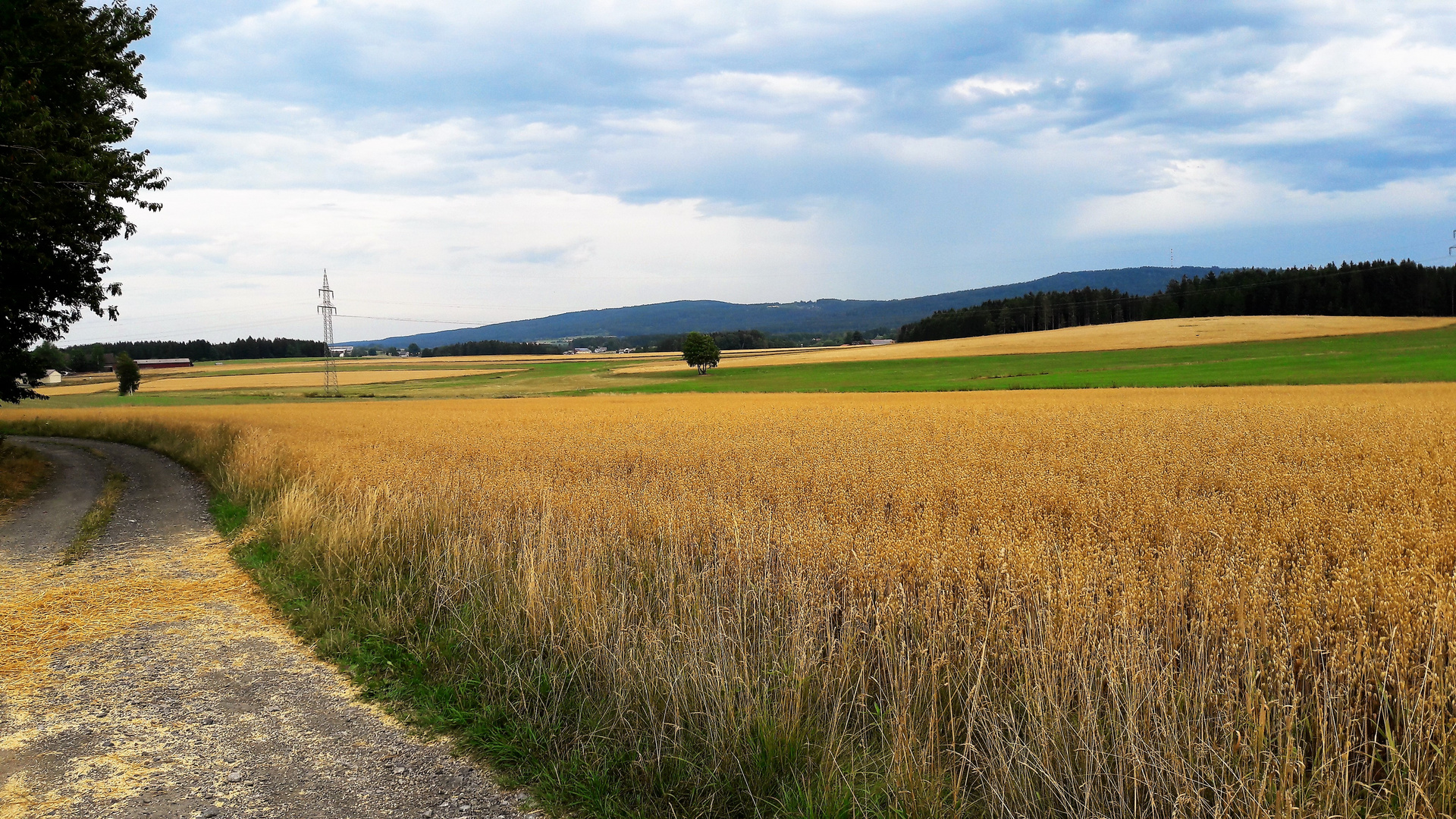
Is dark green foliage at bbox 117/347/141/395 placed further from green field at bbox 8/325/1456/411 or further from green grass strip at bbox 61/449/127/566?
green grass strip at bbox 61/449/127/566

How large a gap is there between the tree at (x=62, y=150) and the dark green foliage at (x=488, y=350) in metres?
165

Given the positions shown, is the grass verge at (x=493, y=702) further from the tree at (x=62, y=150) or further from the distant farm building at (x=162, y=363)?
the distant farm building at (x=162, y=363)

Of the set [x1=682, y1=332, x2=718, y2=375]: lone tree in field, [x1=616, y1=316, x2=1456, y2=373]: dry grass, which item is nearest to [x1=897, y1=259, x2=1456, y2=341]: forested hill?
[x1=616, y1=316, x2=1456, y2=373]: dry grass

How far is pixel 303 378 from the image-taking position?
107688 mm

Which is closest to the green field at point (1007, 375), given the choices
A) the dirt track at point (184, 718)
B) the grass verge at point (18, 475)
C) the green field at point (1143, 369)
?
the green field at point (1143, 369)

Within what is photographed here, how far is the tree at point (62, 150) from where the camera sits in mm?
A: 13391

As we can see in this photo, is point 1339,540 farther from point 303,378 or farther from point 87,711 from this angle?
point 303,378

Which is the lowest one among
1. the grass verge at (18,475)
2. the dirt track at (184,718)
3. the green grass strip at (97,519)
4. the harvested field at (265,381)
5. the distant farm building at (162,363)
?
the dirt track at (184,718)

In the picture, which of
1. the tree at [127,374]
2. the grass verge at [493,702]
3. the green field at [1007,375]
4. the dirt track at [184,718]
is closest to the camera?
the grass verge at [493,702]

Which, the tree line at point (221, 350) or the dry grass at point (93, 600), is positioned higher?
the tree line at point (221, 350)

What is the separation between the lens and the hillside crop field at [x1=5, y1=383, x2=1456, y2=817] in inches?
158

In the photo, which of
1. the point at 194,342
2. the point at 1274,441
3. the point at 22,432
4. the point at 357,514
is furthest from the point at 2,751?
the point at 194,342

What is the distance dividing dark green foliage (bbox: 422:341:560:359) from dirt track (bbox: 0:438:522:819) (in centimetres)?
17805

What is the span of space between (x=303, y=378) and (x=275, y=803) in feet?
388
